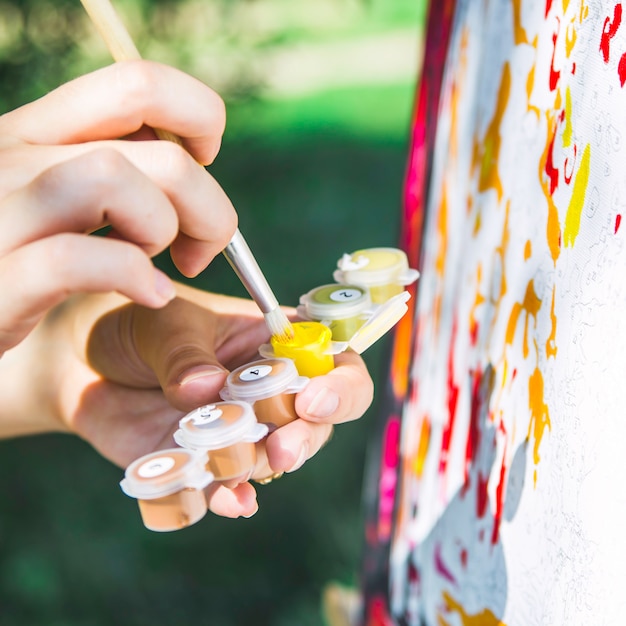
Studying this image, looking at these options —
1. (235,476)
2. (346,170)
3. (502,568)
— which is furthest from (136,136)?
(346,170)

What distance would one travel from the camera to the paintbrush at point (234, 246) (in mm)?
509

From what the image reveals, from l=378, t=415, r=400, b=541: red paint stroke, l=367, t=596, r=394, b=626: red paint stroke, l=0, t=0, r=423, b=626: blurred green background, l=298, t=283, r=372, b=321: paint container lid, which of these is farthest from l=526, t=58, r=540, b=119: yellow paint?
l=0, t=0, r=423, b=626: blurred green background

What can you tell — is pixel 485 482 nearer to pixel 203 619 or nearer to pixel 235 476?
pixel 235 476

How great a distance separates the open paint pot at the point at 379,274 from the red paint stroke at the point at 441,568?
1.17 ft

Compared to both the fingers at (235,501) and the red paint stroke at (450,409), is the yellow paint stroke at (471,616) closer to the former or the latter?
the red paint stroke at (450,409)

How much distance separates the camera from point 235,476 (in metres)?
0.50

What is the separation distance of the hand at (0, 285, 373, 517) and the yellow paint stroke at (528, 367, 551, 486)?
0.14m

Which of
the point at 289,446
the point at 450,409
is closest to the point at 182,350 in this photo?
the point at 289,446

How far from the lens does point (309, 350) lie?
582 mm

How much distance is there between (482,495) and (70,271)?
481mm

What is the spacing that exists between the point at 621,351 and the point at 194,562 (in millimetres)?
1445

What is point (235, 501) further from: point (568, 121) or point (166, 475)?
point (568, 121)

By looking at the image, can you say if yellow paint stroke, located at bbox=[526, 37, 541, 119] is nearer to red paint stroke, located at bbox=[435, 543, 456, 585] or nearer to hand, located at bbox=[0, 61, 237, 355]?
hand, located at bbox=[0, 61, 237, 355]

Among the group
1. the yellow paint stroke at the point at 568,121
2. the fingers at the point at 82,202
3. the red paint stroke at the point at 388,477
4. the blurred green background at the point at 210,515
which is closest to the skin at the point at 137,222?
the fingers at the point at 82,202
